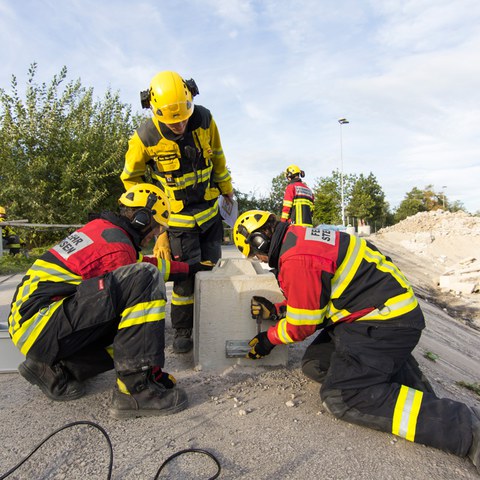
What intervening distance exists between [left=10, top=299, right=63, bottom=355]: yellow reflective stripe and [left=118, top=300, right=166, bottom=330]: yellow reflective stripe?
1.38ft

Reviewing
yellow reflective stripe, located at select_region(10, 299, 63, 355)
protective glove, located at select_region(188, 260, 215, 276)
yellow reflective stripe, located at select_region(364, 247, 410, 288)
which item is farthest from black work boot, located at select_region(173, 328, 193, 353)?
yellow reflective stripe, located at select_region(364, 247, 410, 288)

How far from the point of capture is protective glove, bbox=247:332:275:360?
10.2 ft

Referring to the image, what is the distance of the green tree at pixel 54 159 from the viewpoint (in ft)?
42.5

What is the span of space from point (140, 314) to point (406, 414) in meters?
1.66

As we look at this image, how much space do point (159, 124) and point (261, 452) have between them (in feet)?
8.91

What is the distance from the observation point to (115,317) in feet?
8.65

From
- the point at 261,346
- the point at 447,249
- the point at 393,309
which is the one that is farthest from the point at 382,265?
the point at 447,249

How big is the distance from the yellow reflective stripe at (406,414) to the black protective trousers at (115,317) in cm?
143

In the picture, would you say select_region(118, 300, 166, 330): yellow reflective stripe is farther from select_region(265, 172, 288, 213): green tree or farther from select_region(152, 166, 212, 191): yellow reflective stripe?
select_region(265, 172, 288, 213): green tree

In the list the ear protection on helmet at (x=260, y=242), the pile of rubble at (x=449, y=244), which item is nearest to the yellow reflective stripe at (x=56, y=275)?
the ear protection on helmet at (x=260, y=242)

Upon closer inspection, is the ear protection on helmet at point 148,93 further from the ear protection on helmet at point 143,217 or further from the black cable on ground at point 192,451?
the black cable on ground at point 192,451

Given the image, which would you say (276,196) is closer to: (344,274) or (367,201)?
(367,201)

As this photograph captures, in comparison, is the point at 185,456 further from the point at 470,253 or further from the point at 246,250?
the point at 470,253

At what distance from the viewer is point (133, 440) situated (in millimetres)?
2342
